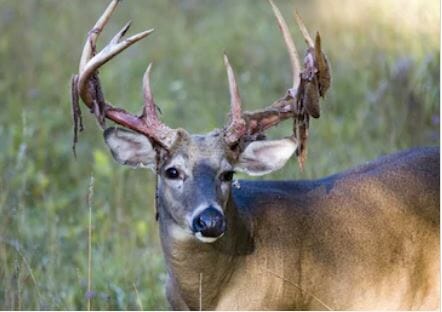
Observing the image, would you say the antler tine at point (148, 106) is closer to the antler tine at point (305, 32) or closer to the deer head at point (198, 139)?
the deer head at point (198, 139)

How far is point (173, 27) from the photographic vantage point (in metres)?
13.9

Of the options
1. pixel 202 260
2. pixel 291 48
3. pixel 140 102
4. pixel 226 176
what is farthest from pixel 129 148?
pixel 140 102

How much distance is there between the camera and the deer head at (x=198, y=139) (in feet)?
19.5

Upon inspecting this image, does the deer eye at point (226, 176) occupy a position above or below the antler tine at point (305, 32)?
below

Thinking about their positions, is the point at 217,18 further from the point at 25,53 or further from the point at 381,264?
the point at 381,264

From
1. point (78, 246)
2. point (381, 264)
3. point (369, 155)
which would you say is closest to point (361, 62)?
point (369, 155)

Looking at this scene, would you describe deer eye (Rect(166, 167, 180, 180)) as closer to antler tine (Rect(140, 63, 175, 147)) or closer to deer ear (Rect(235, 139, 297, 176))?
antler tine (Rect(140, 63, 175, 147))

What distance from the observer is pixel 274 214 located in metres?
6.43

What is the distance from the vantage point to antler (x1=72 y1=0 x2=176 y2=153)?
19.5 ft

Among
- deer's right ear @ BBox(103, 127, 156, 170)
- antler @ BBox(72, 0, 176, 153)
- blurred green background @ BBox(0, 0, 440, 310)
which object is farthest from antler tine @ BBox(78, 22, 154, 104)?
blurred green background @ BBox(0, 0, 440, 310)

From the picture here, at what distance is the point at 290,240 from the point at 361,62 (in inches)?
215

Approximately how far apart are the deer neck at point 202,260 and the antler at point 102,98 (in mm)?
371

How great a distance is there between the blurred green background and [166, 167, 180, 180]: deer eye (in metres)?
0.76

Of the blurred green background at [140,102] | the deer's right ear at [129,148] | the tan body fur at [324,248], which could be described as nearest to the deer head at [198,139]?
the deer's right ear at [129,148]
